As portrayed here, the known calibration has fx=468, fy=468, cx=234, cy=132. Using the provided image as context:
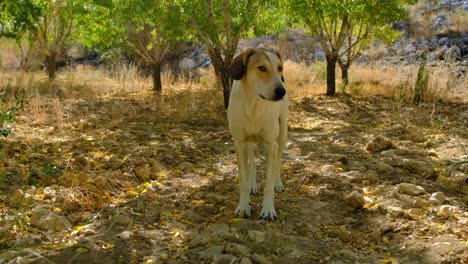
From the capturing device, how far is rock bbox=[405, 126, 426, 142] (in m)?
6.73

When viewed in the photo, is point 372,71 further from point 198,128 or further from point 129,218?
point 129,218

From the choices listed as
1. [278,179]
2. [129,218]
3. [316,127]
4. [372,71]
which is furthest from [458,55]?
[129,218]

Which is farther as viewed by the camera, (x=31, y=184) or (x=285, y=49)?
(x=285, y=49)

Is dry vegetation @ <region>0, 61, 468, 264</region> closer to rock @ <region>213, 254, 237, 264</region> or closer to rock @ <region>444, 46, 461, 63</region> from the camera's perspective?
rock @ <region>213, 254, 237, 264</region>

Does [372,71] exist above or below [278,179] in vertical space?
above

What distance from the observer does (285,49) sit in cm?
2409

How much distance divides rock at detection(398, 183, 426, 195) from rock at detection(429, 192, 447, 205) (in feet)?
0.55

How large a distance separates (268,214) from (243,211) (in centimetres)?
21

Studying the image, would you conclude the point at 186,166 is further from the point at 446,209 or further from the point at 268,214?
Answer: the point at 446,209

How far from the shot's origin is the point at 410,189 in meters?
4.34

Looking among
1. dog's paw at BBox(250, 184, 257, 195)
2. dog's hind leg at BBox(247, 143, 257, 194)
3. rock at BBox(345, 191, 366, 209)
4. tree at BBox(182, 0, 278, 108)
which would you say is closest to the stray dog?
dog's hind leg at BBox(247, 143, 257, 194)

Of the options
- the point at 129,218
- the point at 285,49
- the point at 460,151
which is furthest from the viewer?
the point at 285,49

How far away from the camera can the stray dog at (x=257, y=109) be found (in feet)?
11.9

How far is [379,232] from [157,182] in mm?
2174
